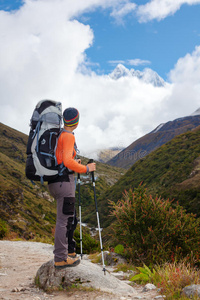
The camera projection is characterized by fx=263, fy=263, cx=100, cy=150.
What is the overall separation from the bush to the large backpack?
342 centimetres

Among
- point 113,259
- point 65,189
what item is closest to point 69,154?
point 65,189

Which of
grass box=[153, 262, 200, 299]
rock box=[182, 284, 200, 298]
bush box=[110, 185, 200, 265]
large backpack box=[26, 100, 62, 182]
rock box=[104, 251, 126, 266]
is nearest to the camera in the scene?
rock box=[182, 284, 200, 298]

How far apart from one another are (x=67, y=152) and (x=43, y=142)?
1.42 ft

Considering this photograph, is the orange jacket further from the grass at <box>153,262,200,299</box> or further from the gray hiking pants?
the grass at <box>153,262,200,299</box>

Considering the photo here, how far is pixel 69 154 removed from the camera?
4.45m

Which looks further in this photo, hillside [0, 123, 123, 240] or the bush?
hillside [0, 123, 123, 240]

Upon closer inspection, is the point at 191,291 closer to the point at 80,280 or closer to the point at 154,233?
the point at 80,280

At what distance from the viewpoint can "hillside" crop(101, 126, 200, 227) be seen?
3202 centimetres

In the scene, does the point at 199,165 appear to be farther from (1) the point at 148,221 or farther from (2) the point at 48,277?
(2) the point at 48,277

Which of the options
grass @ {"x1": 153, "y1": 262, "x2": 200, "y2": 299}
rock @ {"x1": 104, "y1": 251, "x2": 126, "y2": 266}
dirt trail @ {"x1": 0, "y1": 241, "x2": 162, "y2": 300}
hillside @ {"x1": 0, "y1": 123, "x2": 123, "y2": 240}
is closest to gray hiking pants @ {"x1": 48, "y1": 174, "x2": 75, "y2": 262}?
hillside @ {"x1": 0, "y1": 123, "x2": 123, "y2": 240}

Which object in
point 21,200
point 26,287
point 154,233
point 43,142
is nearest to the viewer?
point 43,142

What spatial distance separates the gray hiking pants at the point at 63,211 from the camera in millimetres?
4594

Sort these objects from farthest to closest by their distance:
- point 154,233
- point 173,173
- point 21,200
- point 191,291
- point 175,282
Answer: point 21,200, point 173,173, point 154,233, point 175,282, point 191,291

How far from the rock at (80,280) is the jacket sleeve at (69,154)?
Result: 1.82 m
